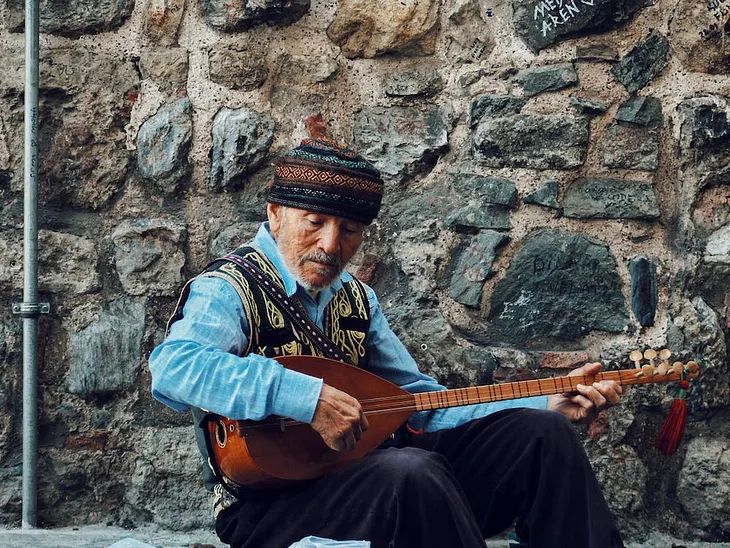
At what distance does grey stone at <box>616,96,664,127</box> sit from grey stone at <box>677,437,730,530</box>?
930 millimetres

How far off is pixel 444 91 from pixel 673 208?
2.48 ft

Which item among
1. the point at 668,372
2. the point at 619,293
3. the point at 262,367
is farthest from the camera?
the point at 619,293

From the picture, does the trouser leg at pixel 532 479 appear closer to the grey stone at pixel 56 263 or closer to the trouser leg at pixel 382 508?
the trouser leg at pixel 382 508

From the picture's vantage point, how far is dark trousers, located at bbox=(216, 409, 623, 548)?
76.0 inches

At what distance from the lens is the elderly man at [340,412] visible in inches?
77.6

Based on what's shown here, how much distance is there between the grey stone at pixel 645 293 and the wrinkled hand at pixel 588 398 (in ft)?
1.83

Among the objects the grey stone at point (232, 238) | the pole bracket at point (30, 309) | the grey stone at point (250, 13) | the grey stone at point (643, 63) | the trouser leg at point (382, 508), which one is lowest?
the trouser leg at point (382, 508)

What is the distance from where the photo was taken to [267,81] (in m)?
2.88

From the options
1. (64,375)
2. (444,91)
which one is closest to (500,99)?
(444,91)

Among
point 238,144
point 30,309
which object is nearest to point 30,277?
point 30,309

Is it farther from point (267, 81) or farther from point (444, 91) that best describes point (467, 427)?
point (267, 81)

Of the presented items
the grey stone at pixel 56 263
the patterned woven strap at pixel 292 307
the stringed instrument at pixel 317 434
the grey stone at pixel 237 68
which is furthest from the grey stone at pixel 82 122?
the stringed instrument at pixel 317 434

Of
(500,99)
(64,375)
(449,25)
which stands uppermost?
(449,25)

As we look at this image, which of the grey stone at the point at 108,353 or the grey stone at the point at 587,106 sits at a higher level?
the grey stone at the point at 587,106
